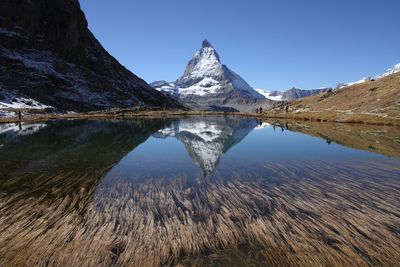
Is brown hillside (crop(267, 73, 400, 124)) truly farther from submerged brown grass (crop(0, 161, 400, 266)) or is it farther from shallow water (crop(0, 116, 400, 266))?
submerged brown grass (crop(0, 161, 400, 266))

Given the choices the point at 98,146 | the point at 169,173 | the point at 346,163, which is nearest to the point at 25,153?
the point at 98,146

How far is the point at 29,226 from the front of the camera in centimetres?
1373

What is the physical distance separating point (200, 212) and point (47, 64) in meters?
178

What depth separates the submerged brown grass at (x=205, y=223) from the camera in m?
11.0

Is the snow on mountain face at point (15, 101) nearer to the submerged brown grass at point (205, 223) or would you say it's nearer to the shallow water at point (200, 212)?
the shallow water at point (200, 212)

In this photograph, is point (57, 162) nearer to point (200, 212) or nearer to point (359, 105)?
point (200, 212)

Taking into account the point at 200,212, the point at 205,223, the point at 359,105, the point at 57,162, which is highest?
the point at 205,223

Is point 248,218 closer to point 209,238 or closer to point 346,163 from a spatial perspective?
point 209,238

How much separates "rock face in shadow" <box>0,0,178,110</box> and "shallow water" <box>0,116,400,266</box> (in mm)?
131444

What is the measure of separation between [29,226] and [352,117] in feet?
262

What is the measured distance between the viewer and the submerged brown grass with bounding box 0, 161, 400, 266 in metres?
11.0

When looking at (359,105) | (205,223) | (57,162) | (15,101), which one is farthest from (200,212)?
(15,101)

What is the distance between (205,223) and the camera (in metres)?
13.9

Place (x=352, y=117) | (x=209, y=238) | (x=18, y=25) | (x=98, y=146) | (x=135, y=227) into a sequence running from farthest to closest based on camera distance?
1. (x=18, y=25)
2. (x=352, y=117)
3. (x=98, y=146)
4. (x=135, y=227)
5. (x=209, y=238)
